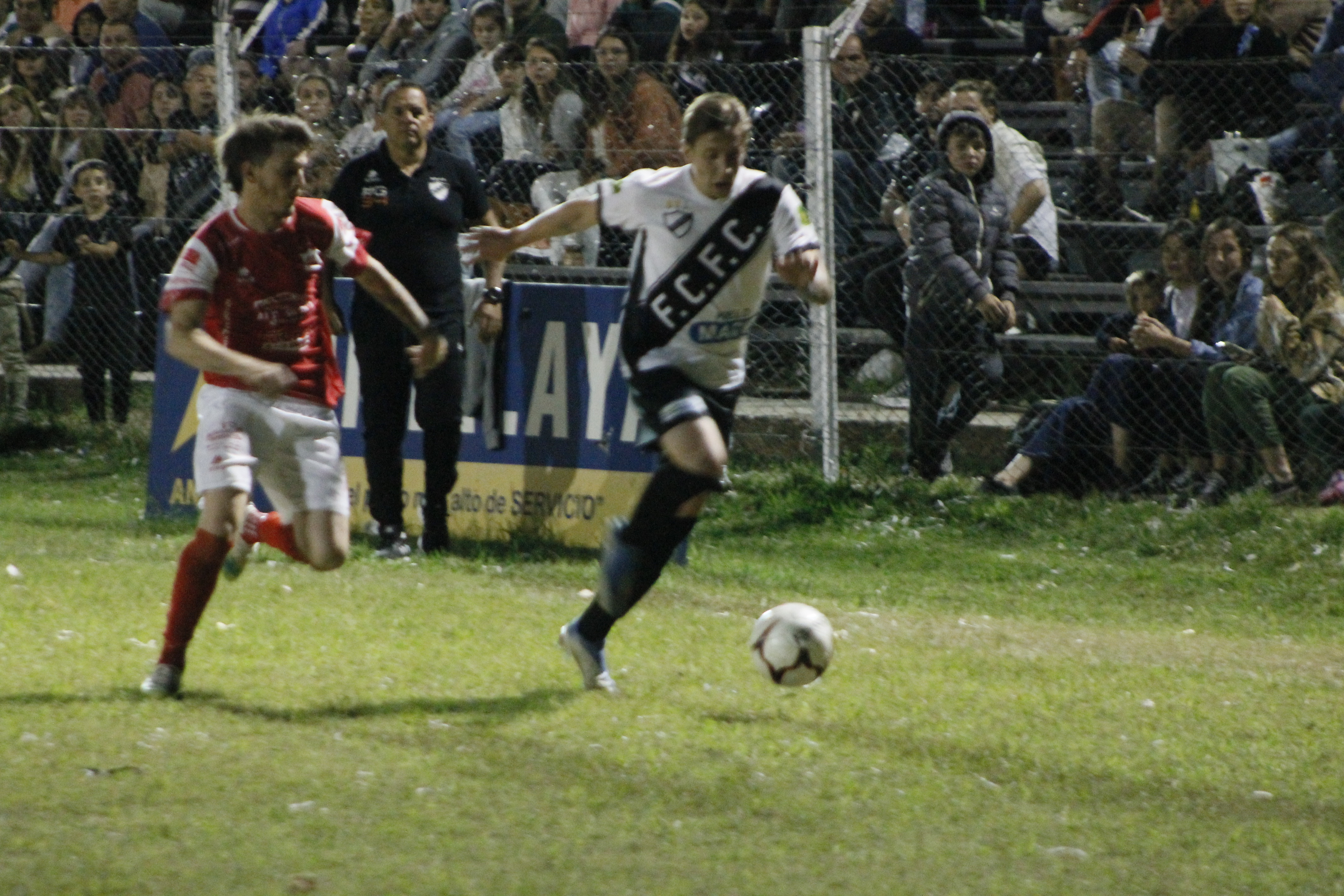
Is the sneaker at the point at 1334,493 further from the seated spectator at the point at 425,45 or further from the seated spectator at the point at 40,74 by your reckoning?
the seated spectator at the point at 40,74

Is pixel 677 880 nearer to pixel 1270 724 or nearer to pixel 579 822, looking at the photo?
pixel 579 822

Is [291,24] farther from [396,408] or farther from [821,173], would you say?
[396,408]

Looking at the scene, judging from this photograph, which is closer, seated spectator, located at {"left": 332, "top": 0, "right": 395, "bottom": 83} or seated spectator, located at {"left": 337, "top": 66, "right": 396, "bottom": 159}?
seated spectator, located at {"left": 337, "top": 66, "right": 396, "bottom": 159}

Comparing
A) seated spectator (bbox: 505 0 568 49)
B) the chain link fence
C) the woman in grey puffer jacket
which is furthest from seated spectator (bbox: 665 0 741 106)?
the woman in grey puffer jacket

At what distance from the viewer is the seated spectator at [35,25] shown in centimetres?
1691

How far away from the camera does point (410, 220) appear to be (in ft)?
28.6

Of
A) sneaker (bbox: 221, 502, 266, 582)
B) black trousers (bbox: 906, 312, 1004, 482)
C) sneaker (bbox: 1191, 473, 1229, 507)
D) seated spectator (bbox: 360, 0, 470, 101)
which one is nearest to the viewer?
sneaker (bbox: 221, 502, 266, 582)

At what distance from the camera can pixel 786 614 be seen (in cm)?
593

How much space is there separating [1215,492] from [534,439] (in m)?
4.00

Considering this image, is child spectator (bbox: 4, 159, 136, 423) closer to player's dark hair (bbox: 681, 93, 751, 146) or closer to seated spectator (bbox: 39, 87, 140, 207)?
seated spectator (bbox: 39, 87, 140, 207)

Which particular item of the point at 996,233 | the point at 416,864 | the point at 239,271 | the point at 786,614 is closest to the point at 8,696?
the point at 239,271

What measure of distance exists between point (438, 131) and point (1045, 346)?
4.55 metres

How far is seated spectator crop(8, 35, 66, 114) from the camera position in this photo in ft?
45.0

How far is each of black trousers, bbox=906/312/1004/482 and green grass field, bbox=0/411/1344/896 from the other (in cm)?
136
